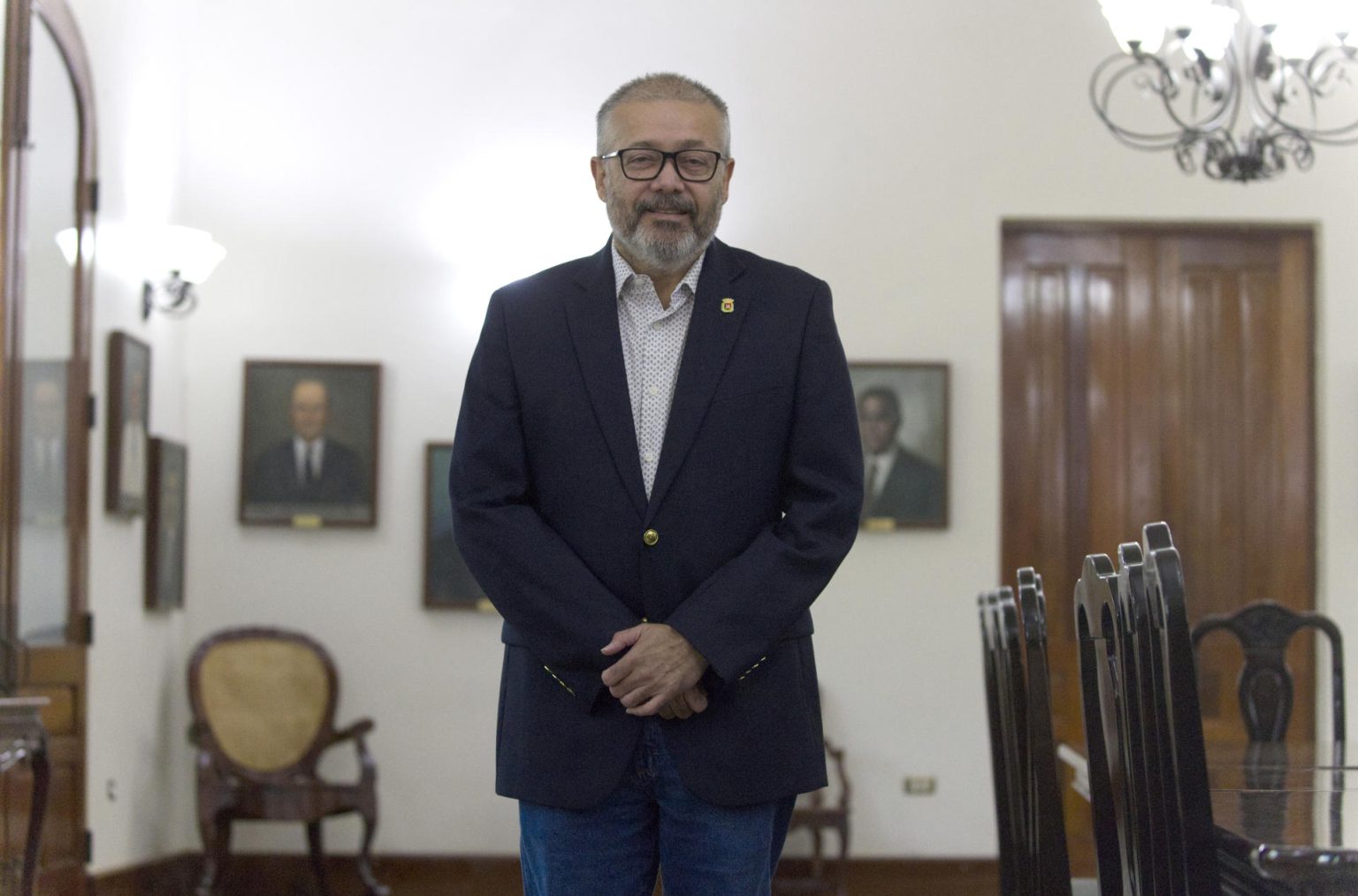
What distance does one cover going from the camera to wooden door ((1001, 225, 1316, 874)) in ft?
21.9

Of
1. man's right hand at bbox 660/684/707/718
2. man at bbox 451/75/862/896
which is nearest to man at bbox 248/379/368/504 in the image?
man at bbox 451/75/862/896

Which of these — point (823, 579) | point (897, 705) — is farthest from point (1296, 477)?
point (823, 579)

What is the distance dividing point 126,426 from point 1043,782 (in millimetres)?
4040

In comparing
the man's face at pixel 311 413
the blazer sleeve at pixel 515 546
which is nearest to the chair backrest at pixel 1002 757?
the blazer sleeve at pixel 515 546

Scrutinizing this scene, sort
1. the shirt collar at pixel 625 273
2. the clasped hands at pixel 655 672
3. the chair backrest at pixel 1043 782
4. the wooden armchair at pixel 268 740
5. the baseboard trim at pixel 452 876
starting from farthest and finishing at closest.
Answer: the baseboard trim at pixel 452 876
the wooden armchair at pixel 268 740
the chair backrest at pixel 1043 782
the shirt collar at pixel 625 273
the clasped hands at pixel 655 672

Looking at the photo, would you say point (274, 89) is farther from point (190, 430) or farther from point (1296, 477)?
point (1296, 477)

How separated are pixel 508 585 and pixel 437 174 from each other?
4.91m

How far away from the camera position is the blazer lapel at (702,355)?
2057 mm

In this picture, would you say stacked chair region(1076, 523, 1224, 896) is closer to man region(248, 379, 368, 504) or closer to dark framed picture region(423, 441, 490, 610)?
dark framed picture region(423, 441, 490, 610)

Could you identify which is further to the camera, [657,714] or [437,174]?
[437,174]

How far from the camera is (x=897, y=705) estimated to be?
6543 mm

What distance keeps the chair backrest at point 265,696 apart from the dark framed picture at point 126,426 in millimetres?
697

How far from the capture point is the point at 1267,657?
13.6 ft

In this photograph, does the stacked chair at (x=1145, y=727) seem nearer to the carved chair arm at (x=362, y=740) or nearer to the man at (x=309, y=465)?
the carved chair arm at (x=362, y=740)
